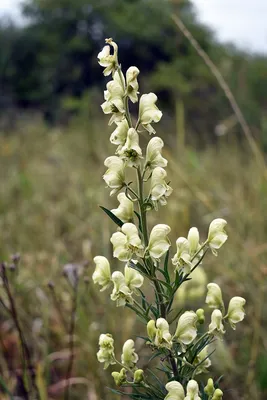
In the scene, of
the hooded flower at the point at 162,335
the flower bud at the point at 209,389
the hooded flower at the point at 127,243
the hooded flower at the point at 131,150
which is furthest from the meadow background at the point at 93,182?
the hooded flower at the point at 131,150

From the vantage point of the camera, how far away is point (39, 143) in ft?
25.9

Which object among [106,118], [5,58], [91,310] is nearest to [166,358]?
[91,310]

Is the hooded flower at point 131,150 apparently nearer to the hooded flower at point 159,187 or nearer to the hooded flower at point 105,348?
the hooded flower at point 159,187

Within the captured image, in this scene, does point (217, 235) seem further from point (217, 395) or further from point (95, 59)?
point (95, 59)

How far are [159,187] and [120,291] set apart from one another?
0.59 feet

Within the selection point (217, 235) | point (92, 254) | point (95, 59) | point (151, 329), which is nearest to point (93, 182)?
point (92, 254)

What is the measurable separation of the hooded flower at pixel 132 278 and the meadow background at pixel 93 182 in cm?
29

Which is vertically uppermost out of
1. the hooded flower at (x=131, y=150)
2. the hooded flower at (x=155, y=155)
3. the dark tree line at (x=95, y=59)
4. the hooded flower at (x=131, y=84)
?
the dark tree line at (x=95, y=59)

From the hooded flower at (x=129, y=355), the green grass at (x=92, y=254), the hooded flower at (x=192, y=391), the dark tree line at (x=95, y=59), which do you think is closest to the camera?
the hooded flower at (x=192, y=391)

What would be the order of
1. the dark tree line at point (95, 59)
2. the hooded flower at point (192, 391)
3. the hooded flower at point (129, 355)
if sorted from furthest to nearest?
the dark tree line at point (95, 59)
the hooded flower at point (129, 355)
the hooded flower at point (192, 391)

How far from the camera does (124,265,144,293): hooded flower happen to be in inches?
32.3

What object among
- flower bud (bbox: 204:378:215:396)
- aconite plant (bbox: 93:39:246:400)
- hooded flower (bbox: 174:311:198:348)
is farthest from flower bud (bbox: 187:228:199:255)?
flower bud (bbox: 204:378:215:396)

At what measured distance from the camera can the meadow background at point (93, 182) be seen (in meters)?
2.03

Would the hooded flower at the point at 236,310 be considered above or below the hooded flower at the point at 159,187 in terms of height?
below
